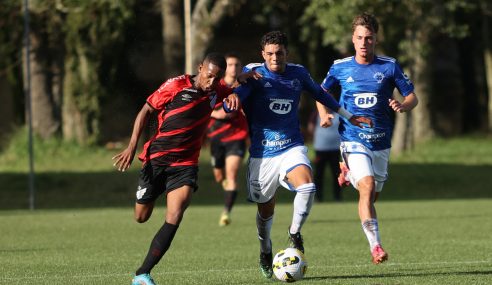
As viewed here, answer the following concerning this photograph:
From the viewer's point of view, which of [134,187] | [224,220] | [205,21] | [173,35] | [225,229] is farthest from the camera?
[173,35]

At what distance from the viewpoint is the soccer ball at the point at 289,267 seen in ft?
32.6

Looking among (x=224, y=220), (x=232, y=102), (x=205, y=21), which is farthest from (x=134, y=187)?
(x=232, y=102)

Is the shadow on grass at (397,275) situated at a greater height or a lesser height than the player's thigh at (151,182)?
lesser

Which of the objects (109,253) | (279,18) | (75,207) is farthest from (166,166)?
(279,18)

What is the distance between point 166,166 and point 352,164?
208 centimetres

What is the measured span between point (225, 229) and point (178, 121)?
23.3 ft

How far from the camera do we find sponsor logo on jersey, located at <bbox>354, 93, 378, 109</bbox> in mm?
11141

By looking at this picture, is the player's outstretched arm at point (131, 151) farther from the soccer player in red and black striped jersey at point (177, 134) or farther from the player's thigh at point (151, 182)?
the player's thigh at point (151, 182)

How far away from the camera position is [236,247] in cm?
1388

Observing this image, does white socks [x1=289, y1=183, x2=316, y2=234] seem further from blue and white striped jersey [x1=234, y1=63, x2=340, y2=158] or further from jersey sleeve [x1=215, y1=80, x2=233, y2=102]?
jersey sleeve [x1=215, y1=80, x2=233, y2=102]

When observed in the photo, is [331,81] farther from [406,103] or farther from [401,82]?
[406,103]

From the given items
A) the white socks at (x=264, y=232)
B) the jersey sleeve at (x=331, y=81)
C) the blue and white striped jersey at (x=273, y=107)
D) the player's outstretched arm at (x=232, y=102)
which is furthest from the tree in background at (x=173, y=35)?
the player's outstretched arm at (x=232, y=102)

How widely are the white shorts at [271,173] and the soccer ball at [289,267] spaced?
2.71 ft

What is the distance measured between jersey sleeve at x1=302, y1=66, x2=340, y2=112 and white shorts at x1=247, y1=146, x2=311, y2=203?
0.54 metres
